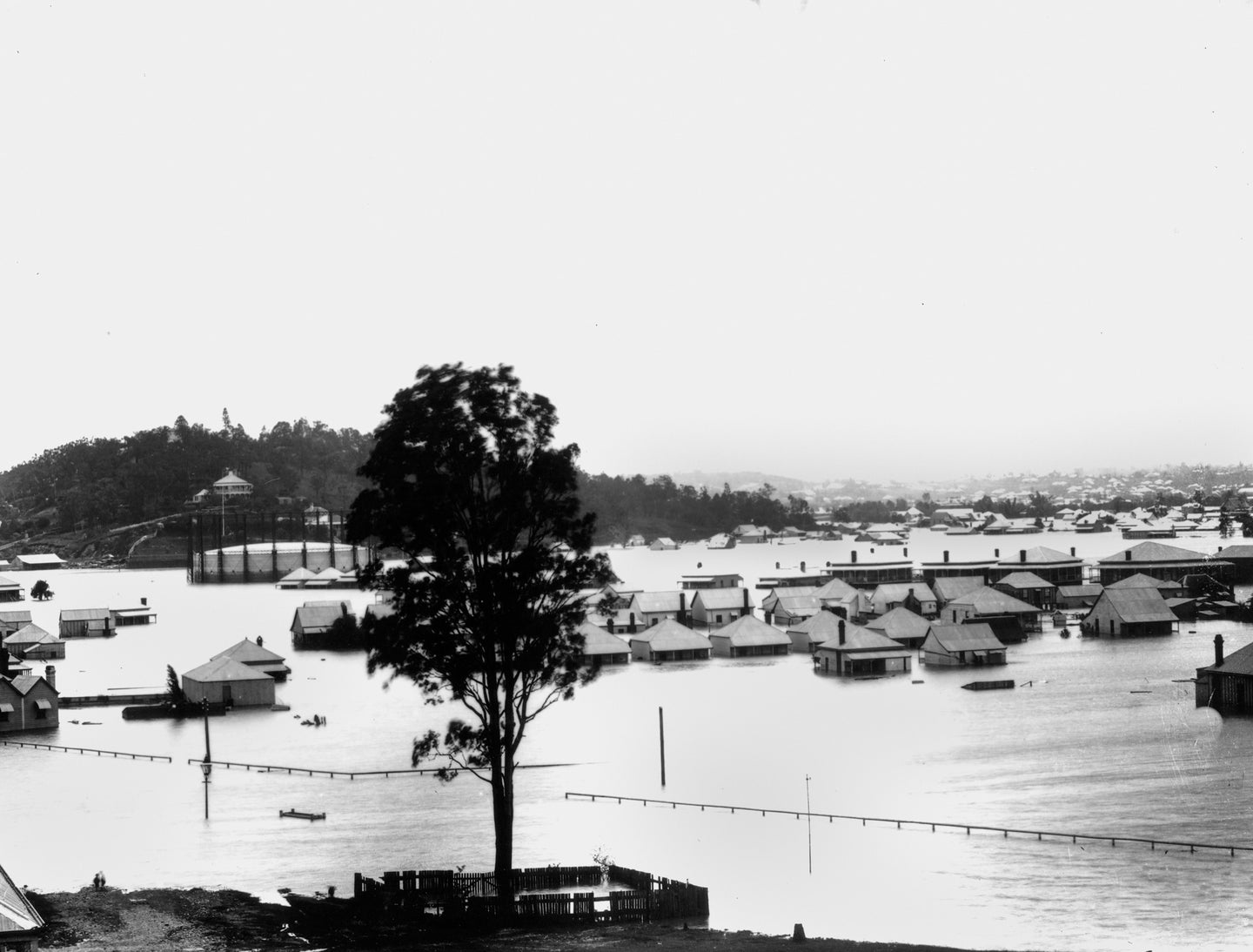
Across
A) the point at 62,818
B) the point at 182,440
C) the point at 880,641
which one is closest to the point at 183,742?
the point at 62,818

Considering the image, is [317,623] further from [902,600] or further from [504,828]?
[504,828]

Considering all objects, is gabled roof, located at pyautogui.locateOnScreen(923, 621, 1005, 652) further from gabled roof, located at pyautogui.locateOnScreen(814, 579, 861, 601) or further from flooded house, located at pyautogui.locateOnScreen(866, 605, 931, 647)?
gabled roof, located at pyautogui.locateOnScreen(814, 579, 861, 601)

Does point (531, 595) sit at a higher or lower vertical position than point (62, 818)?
higher

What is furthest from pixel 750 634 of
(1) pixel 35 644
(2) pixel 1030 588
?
(1) pixel 35 644

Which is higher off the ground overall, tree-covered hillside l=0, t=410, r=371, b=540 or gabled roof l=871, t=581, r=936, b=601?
tree-covered hillside l=0, t=410, r=371, b=540

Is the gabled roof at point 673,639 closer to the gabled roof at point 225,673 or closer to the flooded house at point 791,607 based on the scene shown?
the flooded house at point 791,607

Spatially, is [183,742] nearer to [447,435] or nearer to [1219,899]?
[447,435]

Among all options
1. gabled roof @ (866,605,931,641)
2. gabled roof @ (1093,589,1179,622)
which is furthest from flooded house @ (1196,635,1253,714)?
gabled roof @ (1093,589,1179,622)
